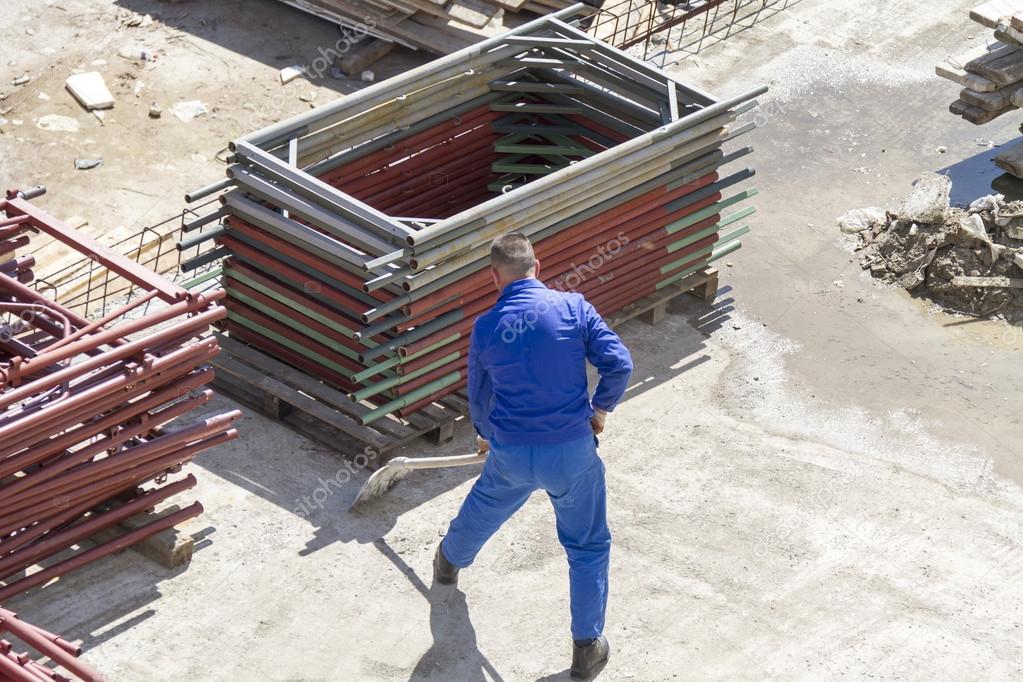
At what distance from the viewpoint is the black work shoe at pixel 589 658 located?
Answer: 28.7 ft

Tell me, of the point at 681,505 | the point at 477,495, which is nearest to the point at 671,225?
the point at 681,505

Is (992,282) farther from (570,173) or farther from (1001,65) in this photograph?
(570,173)

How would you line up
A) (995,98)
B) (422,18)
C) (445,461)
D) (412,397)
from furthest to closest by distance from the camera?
(422,18)
(995,98)
(412,397)
(445,461)

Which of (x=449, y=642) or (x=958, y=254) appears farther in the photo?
(x=958, y=254)

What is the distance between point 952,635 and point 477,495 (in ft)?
9.44

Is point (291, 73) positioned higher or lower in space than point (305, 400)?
lower

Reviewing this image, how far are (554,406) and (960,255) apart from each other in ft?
17.7

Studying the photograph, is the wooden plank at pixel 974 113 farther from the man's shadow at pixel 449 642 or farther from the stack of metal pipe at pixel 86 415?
the stack of metal pipe at pixel 86 415

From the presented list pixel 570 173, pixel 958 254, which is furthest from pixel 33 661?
pixel 958 254

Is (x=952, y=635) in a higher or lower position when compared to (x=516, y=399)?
lower

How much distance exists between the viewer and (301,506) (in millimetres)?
9992

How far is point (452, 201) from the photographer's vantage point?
12.5 meters

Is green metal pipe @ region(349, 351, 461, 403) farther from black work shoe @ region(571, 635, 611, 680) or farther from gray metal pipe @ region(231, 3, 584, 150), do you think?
black work shoe @ region(571, 635, 611, 680)

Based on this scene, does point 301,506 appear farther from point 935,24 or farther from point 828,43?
point 935,24
